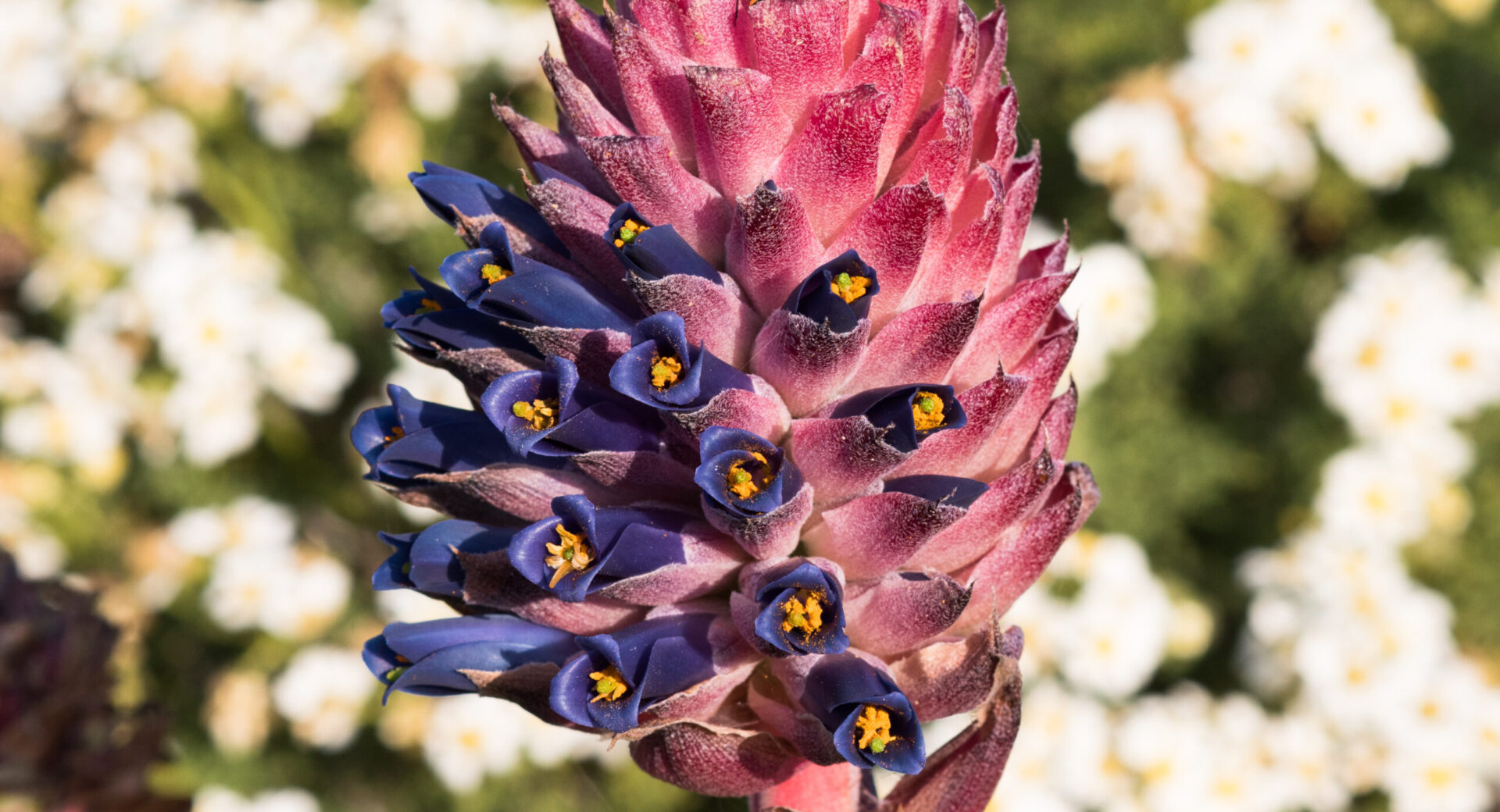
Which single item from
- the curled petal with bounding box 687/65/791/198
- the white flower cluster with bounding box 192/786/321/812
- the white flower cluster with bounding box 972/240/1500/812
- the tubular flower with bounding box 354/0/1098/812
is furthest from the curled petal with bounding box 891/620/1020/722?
the white flower cluster with bounding box 192/786/321/812

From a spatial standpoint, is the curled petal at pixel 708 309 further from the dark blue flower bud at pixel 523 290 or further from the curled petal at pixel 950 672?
the curled petal at pixel 950 672

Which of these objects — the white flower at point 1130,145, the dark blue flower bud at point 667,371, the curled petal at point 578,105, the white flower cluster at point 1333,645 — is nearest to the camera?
the dark blue flower bud at point 667,371

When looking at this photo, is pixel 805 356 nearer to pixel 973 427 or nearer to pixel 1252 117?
pixel 973 427

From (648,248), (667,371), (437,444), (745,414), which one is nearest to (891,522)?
Result: (745,414)

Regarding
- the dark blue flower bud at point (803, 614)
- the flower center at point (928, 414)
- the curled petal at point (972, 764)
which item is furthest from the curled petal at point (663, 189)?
the curled petal at point (972, 764)

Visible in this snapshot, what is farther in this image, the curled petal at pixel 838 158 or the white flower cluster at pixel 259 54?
the white flower cluster at pixel 259 54

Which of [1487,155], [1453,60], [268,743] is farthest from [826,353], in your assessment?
[1453,60]

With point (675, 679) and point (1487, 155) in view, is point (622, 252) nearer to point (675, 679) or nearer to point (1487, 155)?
point (675, 679)
